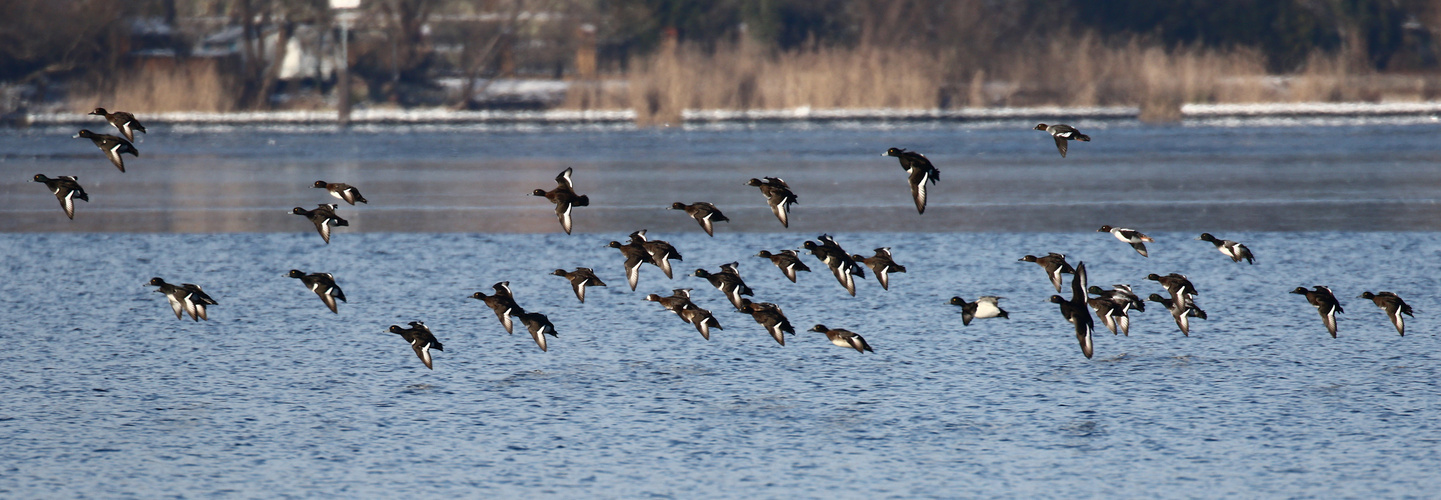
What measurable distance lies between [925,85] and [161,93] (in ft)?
47.8

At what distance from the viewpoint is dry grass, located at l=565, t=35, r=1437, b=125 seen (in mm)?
31234

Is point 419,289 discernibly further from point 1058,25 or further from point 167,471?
point 1058,25

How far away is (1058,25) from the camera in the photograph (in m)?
43.0

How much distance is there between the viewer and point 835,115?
3020 cm

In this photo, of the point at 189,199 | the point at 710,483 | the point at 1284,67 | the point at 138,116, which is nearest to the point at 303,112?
the point at 138,116

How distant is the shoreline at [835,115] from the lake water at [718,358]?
11.4 metres

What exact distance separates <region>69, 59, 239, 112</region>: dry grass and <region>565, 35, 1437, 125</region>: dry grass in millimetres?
7237

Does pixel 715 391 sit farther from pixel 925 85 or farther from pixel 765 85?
pixel 765 85

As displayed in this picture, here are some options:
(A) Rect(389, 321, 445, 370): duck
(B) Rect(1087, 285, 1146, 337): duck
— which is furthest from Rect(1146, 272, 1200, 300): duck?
(A) Rect(389, 321, 445, 370): duck

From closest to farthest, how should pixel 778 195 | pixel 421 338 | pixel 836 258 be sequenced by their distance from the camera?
pixel 778 195 < pixel 421 338 < pixel 836 258

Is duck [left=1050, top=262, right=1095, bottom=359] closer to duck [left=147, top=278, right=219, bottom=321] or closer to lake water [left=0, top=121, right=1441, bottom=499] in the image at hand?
lake water [left=0, top=121, right=1441, bottom=499]

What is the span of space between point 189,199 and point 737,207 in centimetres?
613

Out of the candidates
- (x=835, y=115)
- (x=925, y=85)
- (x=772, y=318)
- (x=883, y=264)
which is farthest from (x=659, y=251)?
(x=925, y=85)

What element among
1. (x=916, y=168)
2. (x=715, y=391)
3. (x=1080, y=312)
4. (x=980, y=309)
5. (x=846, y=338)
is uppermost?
(x=916, y=168)
